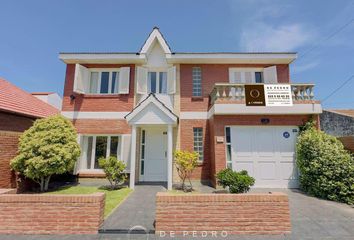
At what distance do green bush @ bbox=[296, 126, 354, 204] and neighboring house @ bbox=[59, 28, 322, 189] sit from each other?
74 cm

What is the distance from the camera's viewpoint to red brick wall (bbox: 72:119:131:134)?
11.8 m

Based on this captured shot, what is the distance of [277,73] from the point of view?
12484mm

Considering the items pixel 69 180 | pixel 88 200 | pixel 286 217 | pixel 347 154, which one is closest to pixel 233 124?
pixel 347 154

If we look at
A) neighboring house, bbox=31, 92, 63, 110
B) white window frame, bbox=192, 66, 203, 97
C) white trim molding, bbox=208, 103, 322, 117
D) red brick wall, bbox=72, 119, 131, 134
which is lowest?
red brick wall, bbox=72, 119, 131, 134

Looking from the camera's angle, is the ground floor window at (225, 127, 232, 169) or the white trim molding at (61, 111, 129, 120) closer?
the ground floor window at (225, 127, 232, 169)

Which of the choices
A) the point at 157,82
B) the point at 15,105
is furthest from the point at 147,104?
the point at 15,105

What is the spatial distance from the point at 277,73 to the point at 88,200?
1250 cm

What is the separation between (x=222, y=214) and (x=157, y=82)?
372 inches

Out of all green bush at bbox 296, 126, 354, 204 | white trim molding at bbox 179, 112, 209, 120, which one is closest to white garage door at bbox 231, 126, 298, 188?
green bush at bbox 296, 126, 354, 204

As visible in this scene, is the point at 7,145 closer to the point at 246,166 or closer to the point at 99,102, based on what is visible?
the point at 99,102

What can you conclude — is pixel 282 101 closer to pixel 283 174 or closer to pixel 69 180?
pixel 283 174

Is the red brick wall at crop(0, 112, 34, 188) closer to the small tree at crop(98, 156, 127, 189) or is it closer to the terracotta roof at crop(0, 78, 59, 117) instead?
the terracotta roof at crop(0, 78, 59, 117)

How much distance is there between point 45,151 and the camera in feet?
28.0

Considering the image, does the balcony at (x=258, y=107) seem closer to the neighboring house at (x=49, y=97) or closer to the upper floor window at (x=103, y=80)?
the upper floor window at (x=103, y=80)
